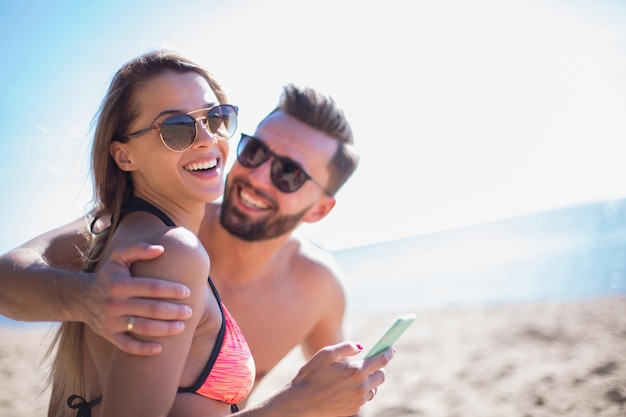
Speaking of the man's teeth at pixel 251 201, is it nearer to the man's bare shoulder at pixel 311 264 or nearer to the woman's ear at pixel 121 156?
the man's bare shoulder at pixel 311 264

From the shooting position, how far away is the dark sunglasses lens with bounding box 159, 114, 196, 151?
5.49 feet

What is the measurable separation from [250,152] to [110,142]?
1721mm

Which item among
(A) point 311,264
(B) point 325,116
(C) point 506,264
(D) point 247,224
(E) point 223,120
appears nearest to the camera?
(E) point 223,120

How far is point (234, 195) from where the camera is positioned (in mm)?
3404

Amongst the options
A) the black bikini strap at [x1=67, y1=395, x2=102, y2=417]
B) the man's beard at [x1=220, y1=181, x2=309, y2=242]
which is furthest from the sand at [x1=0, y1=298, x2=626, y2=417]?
the man's beard at [x1=220, y1=181, x2=309, y2=242]

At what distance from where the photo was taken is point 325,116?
374 centimetres

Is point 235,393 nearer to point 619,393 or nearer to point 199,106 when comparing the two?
point 199,106

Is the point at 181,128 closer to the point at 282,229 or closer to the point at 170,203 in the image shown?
the point at 170,203

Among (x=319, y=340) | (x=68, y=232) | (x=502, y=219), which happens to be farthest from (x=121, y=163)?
(x=502, y=219)

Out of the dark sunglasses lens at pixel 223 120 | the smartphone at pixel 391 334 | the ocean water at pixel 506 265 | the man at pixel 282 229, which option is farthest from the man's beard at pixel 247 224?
the smartphone at pixel 391 334

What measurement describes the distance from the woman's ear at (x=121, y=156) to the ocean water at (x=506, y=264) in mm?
6802

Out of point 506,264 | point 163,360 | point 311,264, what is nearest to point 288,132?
point 311,264

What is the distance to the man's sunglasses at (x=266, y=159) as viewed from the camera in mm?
3443

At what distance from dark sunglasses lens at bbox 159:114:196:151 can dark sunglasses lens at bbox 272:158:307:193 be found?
67.7 inches
